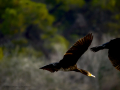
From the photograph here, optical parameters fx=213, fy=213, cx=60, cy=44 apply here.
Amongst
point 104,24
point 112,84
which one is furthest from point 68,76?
point 104,24

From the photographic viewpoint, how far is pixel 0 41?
874 centimetres

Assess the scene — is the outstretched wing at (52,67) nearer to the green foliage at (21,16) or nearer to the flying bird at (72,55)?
the flying bird at (72,55)

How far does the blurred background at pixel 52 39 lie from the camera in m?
6.01

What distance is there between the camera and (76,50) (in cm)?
78

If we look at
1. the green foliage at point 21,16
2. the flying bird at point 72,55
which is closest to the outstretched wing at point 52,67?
the flying bird at point 72,55

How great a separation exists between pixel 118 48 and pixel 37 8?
29.1 feet

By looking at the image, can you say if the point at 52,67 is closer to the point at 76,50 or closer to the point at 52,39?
the point at 76,50

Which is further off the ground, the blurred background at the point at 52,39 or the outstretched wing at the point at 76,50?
the blurred background at the point at 52,39

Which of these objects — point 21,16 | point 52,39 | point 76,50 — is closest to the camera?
point 76,50

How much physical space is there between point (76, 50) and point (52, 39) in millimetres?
9846

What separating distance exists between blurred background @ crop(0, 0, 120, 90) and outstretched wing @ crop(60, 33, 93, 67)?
105 inches

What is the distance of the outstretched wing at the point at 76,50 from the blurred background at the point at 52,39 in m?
2.66

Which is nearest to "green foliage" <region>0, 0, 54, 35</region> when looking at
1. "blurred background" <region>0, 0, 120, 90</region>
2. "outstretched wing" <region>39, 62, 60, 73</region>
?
"blurred background" <region>0, 0, 120, 90</region>

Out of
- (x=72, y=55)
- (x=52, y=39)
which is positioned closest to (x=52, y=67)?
(x=72, y=55)
